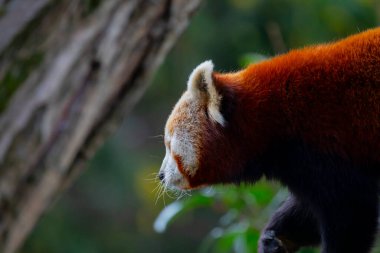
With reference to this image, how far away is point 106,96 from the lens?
3.60 m

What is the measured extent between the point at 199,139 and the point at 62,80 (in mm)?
645

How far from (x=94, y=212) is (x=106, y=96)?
6.65 metres

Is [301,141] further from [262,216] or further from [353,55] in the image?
[262,216]

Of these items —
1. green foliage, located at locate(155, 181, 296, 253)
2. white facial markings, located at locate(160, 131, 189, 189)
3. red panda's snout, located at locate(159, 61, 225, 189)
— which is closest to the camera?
red panda's snout, located at locate(159, 61, 225, 189)

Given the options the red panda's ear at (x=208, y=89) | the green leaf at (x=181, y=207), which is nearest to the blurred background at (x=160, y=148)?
the green leaf at (x=181, y=207)

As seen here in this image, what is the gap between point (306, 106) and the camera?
2938 millimetres

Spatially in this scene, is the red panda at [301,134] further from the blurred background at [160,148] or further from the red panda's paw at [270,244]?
the blurred background at [160,148]

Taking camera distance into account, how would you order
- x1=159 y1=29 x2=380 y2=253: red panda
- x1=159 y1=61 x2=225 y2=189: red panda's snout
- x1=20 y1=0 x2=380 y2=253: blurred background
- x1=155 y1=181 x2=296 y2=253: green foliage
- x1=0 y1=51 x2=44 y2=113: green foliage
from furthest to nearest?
x1=20 y1=0 x2=380 y2=253: blurred background < x1=155 y1=181 x2=296 y2=253: green foliage < x1=0 y1=51 x2=44 y2=113: green foliage < x1=159 y1=61 x2=225 y2=189: red panda's snout < x1=159 y1=29 x2=380 y2=253: red panda

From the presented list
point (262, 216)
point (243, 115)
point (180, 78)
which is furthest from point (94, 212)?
point (243, 115)

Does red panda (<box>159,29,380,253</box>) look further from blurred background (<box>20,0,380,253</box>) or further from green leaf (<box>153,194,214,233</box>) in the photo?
blurred background (<box>20,0,380,253</box>)

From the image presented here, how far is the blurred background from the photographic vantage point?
22.3 ft

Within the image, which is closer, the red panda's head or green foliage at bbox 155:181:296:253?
the red panda's head

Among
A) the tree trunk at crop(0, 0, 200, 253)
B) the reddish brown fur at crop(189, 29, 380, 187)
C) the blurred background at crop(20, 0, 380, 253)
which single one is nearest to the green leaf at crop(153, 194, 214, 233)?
the tree trunk at crop(0, 0, 200, 253)

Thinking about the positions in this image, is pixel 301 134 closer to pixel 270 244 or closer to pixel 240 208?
pixel 270 244
